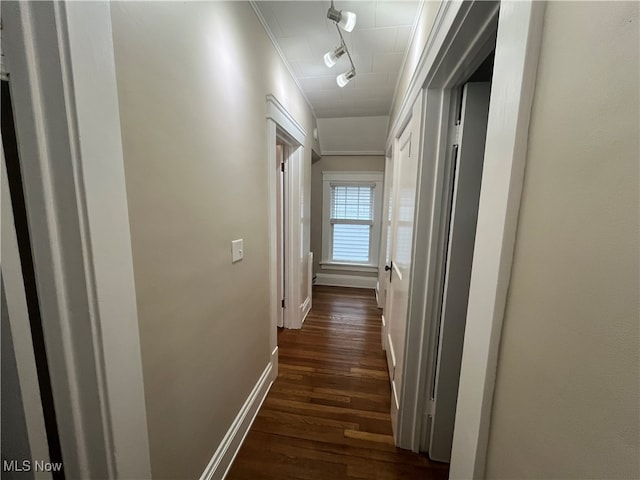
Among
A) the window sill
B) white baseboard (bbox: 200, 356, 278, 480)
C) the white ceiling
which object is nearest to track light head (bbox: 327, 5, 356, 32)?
the white ceiling

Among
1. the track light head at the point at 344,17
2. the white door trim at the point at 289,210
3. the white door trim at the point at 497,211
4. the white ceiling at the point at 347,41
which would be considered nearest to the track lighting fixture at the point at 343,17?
the track light head at the point at 344,17

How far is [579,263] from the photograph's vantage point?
361 millimetres

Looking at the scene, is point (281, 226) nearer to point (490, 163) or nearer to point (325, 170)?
point (325, 170)

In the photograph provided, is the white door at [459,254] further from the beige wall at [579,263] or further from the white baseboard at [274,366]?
the white baseboard at [274,366]

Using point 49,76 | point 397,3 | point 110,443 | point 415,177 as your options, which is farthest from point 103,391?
point 397,3

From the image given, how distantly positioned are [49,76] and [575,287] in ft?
3.45

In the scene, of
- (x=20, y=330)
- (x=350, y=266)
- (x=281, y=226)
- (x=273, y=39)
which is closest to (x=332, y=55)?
(x=273, y=39)

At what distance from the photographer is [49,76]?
1.74ft

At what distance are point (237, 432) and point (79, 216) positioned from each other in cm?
146

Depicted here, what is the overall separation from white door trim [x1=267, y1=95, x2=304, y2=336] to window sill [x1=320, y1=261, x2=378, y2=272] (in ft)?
3.97

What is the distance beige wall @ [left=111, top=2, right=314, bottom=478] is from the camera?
0.76 m

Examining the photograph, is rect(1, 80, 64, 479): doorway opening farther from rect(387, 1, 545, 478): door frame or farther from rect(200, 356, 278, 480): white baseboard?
rect(387, 1, 545, 478): door frame

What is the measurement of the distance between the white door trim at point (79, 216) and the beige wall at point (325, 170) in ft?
11.9

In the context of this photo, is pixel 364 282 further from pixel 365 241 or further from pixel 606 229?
pixel 606 229
